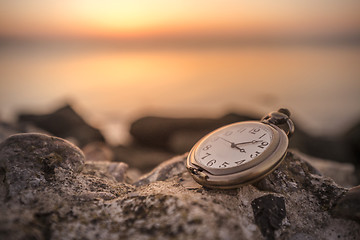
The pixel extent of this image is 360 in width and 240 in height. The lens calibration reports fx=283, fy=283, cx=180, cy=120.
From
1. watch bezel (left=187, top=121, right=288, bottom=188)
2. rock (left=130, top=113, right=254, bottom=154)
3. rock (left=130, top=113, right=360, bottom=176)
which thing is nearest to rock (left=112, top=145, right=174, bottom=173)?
rock (left=130, top=113, right=360, bottom=176)

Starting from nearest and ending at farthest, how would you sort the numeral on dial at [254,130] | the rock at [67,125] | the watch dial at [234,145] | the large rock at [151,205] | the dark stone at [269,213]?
the large rock at [151,205] < the dark stone at [269,213] < the watch dial at [234,145] < the numeral on dial at [254,130] < the rock at [67,125]

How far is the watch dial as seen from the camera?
2.31 meters

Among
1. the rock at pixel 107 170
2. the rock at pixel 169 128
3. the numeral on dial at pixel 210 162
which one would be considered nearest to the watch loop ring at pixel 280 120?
the numeral on dial at pixel 210 162

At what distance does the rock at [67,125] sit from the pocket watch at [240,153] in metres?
4.84

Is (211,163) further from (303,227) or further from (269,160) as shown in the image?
(303,227)

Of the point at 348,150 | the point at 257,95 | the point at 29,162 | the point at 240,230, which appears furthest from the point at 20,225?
the point at 257,95

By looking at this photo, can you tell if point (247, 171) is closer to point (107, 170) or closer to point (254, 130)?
point (254, 130)

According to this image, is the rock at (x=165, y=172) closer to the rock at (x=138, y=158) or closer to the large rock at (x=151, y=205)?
the large rock at (x=151, y=205)

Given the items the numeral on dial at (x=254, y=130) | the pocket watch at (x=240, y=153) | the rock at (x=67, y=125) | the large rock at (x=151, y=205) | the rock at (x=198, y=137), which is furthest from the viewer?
the rock at (x=67, y=125)

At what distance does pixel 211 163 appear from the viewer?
7.84 feet

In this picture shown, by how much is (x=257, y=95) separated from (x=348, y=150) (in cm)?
1031

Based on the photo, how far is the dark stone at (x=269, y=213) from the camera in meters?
2.00

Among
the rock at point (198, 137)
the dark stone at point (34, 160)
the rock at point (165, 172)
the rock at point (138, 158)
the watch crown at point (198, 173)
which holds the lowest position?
the rock at point (198, 137)

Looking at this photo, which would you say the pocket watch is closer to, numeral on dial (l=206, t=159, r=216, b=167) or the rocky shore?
numeral on dial (l=206, t=159, r=216, b=167)
